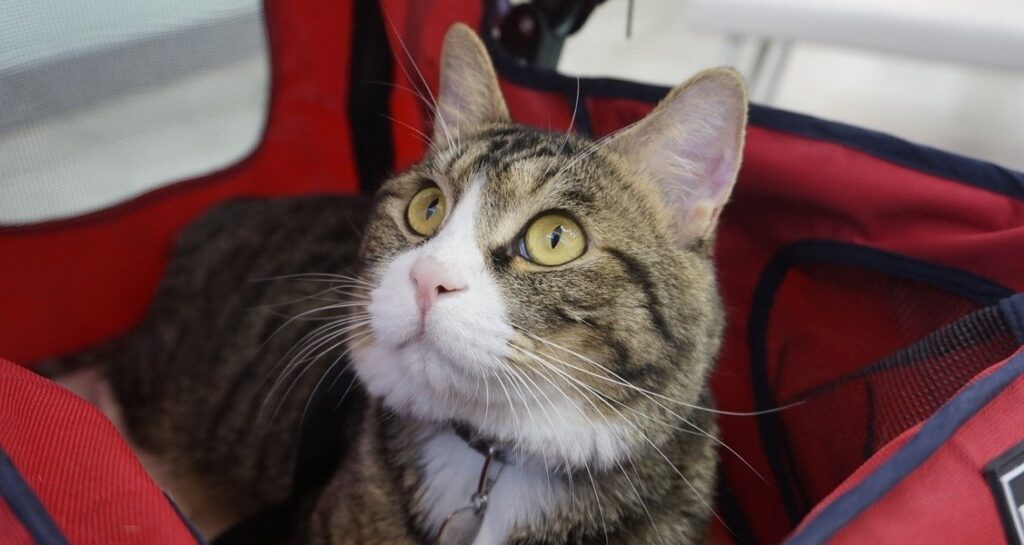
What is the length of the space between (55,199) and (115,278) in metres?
0.17

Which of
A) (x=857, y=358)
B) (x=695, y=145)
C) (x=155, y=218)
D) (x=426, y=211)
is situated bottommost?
(x=155, y=218)

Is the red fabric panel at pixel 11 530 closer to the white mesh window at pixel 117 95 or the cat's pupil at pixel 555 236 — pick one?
the cat's pupil at pixel 555 236

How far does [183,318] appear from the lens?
3.54 feet

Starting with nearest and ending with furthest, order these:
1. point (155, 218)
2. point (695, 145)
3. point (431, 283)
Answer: point (431, 283) → point (695, 145) → point (155, 218)

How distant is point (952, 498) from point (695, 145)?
348mm

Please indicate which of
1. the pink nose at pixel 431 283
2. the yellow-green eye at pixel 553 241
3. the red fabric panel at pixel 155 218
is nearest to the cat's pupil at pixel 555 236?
the yellow-green eye at pixel 553 241

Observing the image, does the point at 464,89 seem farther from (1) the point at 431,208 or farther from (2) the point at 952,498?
(2) the point at 952,498

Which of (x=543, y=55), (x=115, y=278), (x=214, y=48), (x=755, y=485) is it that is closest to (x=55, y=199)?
(x=115, y=278)

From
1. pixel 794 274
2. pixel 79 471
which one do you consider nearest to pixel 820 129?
pixel 794 274

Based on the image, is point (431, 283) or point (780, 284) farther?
point (780, 284)

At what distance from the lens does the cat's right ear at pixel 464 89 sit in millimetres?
786

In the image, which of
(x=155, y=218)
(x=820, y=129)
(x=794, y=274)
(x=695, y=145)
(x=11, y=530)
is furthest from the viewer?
(x=155, y=218)

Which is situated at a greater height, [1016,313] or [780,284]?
[1016,313]

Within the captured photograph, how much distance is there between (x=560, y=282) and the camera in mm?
610
